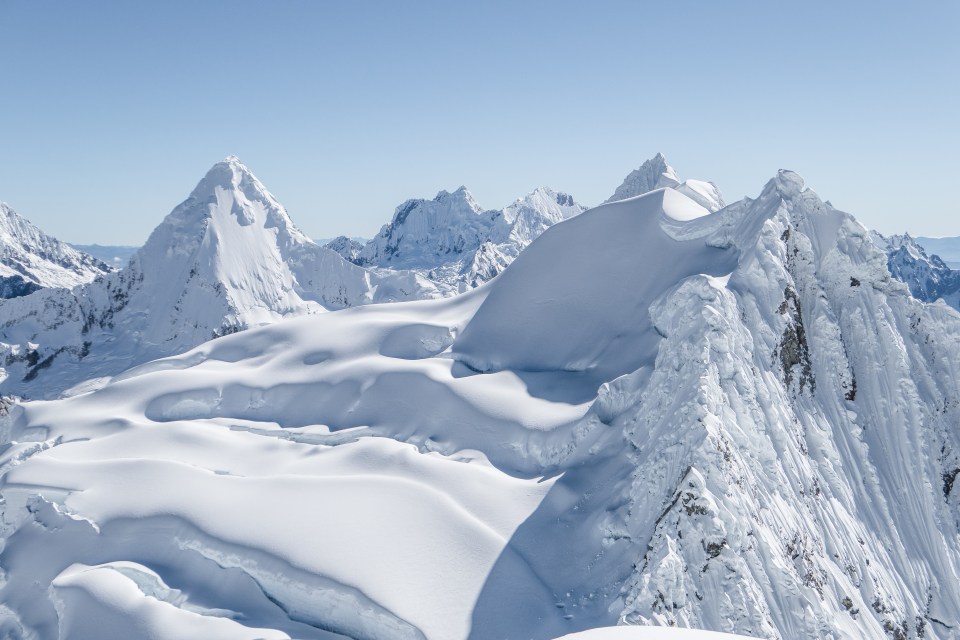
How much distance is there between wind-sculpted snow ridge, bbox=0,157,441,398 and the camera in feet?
413

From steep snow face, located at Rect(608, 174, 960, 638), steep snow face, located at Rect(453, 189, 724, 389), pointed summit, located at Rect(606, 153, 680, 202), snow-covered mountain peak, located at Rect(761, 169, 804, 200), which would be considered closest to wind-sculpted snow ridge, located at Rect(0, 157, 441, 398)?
pointed summit, located at Rect(606, 153, 680, 202)

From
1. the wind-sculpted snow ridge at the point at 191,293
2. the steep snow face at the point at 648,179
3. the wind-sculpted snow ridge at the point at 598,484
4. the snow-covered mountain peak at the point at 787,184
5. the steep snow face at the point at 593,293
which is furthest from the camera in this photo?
the wind-sculpted snow ridge at the point at 191,293

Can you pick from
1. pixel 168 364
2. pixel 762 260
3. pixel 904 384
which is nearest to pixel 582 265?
pixel 762 260

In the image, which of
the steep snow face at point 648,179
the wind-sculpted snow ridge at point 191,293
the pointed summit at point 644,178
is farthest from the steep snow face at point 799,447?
the wind-sculpted snow ridge at point 191,293

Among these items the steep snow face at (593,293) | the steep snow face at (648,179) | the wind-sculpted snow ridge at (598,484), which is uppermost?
the steep snow face at (648,179)

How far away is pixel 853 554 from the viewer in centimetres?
2605

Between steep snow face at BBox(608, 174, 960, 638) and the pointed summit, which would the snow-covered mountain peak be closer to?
steep snow face at BBox(608, 174, 960, 638)

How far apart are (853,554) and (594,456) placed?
11.3m

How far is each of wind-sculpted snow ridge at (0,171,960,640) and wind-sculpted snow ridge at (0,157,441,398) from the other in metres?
92.7

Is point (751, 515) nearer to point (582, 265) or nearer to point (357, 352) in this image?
point (582, 265)

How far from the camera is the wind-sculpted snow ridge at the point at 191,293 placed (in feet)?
413

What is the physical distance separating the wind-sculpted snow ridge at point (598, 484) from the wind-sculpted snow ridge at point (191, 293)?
304 feet

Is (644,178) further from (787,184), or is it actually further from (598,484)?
(598,484)

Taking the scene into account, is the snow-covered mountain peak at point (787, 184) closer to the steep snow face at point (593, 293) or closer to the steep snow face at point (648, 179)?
the steep snow face at point (593, 293)
